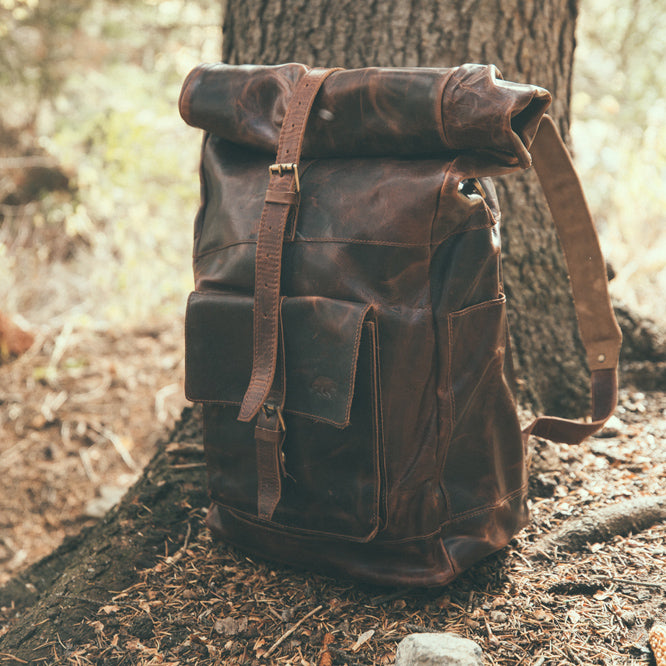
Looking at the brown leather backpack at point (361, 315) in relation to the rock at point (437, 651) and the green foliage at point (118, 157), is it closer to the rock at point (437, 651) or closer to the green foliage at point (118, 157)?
the rock at point (437, 651)

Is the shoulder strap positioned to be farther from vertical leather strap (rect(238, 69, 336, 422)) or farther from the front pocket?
vertical leather strap (rect(238, 69, 336, 422))

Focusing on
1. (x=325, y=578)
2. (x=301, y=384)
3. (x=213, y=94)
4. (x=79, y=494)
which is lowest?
(x=79, y=494)

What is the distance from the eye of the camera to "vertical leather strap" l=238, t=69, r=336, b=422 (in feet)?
4.51

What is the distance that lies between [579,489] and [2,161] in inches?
232

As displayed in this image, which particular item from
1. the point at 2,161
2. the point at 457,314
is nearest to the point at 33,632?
the point at 457,314

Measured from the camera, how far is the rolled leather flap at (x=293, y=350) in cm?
131

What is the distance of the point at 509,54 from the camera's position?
6.49ft

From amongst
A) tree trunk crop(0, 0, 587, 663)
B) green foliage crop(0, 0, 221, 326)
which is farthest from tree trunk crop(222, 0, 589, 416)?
green foliage crop(0, 0, 221, 326)

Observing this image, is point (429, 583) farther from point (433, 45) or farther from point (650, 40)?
point (650, 40)

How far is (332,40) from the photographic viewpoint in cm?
197

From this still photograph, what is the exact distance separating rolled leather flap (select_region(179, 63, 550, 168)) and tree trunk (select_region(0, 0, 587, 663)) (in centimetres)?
57

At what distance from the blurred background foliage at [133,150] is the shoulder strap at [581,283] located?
210cm

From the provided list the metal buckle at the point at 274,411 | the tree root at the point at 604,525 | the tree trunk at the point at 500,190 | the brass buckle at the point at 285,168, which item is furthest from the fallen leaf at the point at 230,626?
the brass buckle at the point at 285,168

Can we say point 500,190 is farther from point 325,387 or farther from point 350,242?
point 325,387
